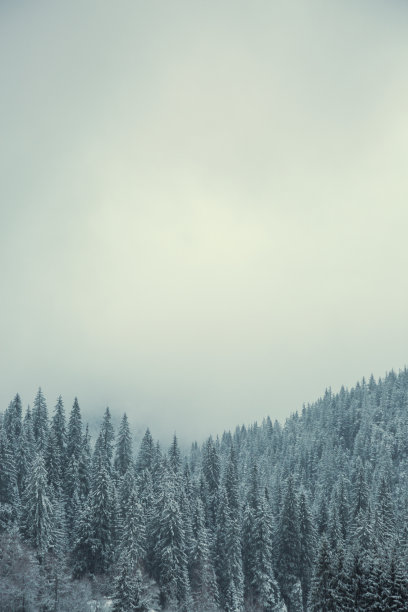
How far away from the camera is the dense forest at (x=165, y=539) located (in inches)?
2173

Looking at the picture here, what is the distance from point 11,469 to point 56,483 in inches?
323

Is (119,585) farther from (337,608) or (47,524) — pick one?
(337,608)

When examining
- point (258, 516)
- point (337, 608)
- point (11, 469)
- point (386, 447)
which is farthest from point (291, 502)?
point (386, 447)

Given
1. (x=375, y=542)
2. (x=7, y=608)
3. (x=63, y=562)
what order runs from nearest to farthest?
(x=7, y=608), (x=63, y=562), (x=375, y=542)

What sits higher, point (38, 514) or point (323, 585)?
point (38, 514)

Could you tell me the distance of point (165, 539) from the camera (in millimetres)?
73438

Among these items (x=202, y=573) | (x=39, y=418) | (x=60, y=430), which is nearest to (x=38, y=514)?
(x=202, y=573)

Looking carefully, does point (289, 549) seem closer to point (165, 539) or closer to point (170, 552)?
point (170, 552)

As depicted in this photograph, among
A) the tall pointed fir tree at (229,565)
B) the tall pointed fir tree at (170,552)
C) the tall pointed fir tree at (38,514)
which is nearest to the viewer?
the tall pointed fir tree at (38,514)

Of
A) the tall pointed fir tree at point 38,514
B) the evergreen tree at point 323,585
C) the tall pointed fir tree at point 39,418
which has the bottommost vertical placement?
the evergreen tree at point 323,585

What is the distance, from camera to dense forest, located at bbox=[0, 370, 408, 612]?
55188mm

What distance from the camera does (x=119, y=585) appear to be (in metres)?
57.1

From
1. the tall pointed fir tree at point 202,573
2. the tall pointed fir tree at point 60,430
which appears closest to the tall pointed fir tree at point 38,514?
the tall pointed fir tree at point 60,430

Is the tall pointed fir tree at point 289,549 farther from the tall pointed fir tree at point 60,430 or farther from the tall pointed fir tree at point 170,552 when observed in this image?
the tall pointed fir tree at point 60,430
